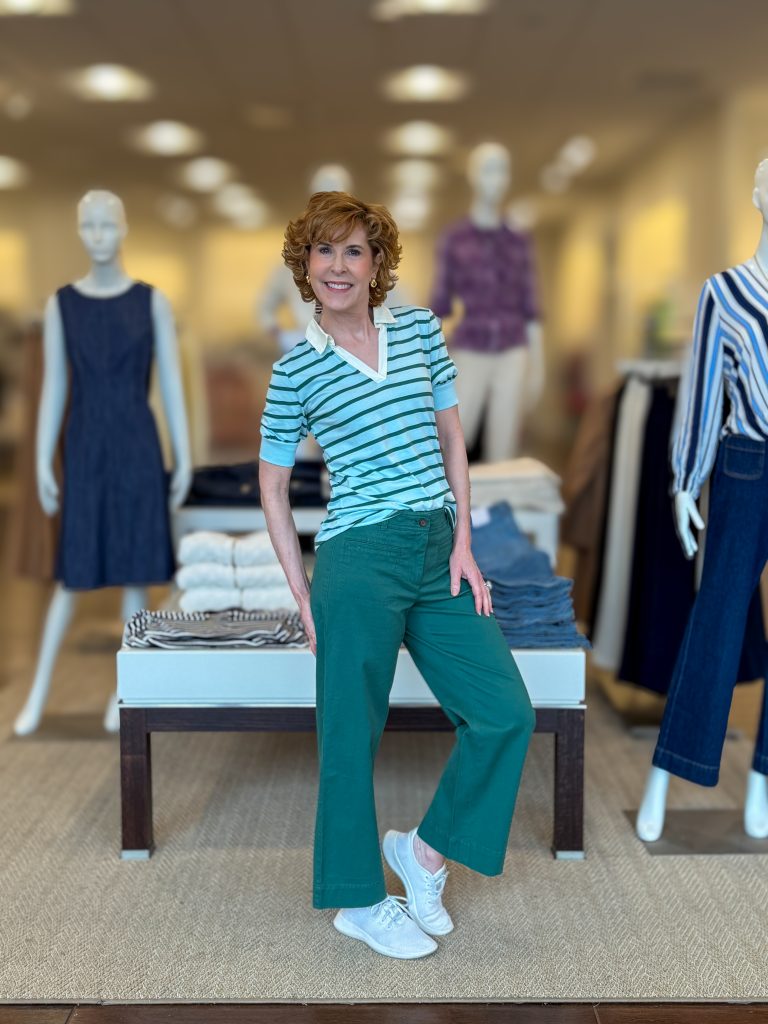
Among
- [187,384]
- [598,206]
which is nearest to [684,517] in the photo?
[187,384]

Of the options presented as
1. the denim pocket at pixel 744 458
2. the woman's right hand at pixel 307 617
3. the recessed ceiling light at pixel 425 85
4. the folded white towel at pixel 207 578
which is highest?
the recessed ceiling light at pixel 425 85

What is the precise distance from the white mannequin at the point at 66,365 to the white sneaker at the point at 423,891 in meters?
1.40

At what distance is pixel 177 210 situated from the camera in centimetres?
1113

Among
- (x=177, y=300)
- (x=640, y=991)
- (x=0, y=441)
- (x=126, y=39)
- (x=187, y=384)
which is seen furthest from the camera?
(x=177, y=300)

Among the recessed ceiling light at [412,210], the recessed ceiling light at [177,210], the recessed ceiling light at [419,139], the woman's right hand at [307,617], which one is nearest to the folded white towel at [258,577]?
the woman's right hand at [307,617]

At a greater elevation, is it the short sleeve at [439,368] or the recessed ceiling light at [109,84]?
the recessed ceiling light at [109,84]

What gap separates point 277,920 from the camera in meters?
2.59

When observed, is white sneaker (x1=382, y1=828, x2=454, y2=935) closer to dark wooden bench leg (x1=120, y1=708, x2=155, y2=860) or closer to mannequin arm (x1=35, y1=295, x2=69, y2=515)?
dark wooden bench leg (x1=120, y1=708, x2=155, y2=860)

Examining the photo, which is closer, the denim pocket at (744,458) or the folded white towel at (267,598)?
the denim pocket at (744,458)

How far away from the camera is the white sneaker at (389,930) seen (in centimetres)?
243

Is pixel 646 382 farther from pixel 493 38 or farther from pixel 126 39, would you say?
pixel 126 39

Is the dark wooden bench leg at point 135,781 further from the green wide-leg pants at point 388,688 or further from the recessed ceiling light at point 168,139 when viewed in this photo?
the recessed ceiling light at point 168,139

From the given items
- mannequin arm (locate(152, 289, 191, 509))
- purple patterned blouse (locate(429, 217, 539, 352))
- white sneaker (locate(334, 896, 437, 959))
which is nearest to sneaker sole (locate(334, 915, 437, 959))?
white sneaker (locate(334, 896, 437, 959))

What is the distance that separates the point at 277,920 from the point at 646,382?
231 cm
